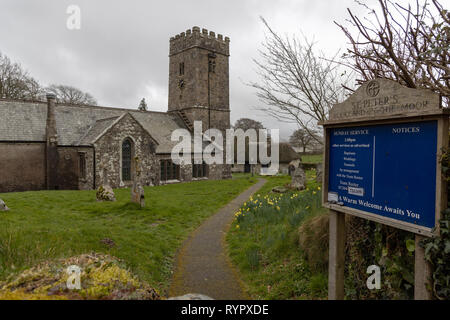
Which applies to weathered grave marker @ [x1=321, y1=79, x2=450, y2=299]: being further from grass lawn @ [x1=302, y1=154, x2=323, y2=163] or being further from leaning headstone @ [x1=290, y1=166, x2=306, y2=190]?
grass lawn @ [x1=302, y1=154, x2=323, y2=163]

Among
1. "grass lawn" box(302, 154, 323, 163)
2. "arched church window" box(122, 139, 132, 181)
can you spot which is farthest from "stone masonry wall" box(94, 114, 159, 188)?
"grass lawn" box(302, 154, 323, 163)

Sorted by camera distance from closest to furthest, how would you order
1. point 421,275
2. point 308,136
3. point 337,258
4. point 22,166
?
point 421,275 < point 337,258 < point 308,136 < point 22,166

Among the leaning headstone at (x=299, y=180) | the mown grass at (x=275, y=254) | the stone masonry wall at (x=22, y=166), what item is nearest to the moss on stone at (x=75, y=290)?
the mown grass at (x=275, y=254)

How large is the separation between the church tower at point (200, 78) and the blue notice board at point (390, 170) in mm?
26954

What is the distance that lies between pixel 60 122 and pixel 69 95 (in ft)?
83.4

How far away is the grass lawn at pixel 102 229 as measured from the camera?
6.02 m

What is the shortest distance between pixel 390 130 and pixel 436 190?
2.70ft

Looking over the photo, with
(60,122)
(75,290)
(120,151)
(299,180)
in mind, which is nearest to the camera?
(75,290)

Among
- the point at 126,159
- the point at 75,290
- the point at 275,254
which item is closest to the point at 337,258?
the point at 275,254

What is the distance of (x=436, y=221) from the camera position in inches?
115

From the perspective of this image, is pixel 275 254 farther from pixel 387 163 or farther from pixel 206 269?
pixel 387 163

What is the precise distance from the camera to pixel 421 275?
3131 mm

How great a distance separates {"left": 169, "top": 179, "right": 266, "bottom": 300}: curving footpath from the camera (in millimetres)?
5942

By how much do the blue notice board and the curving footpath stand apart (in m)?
3.11
